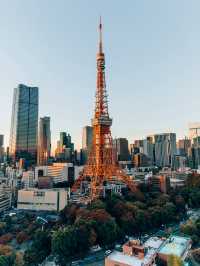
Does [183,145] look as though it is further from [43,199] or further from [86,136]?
[43,199]

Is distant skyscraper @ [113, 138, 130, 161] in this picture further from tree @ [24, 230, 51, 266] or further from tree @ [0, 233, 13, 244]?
tree @ [24, 230, 51, 266]

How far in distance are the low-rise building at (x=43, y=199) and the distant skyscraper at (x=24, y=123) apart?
1885 inches

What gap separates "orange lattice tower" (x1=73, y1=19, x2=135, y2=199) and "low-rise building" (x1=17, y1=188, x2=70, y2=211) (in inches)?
128

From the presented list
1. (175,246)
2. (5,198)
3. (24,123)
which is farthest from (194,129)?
(175,246)


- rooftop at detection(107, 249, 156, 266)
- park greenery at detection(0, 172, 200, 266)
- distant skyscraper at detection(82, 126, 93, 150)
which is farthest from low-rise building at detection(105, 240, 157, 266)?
distant skyscraper at detection(82, 126, 93, 150)

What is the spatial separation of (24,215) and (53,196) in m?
4.80

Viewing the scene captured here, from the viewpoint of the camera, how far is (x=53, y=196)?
3569 cm

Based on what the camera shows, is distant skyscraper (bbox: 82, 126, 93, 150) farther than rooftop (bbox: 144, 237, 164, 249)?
Yes

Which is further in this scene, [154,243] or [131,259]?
[154,243]

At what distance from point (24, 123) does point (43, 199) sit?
51.8 m

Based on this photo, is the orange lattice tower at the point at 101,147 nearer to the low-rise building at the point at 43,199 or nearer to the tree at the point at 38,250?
the low-rise building at the point at 43,199

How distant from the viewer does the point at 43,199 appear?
1433 inches

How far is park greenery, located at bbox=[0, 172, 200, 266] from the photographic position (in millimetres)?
18594

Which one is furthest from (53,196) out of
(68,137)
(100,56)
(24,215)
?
(68,137)
